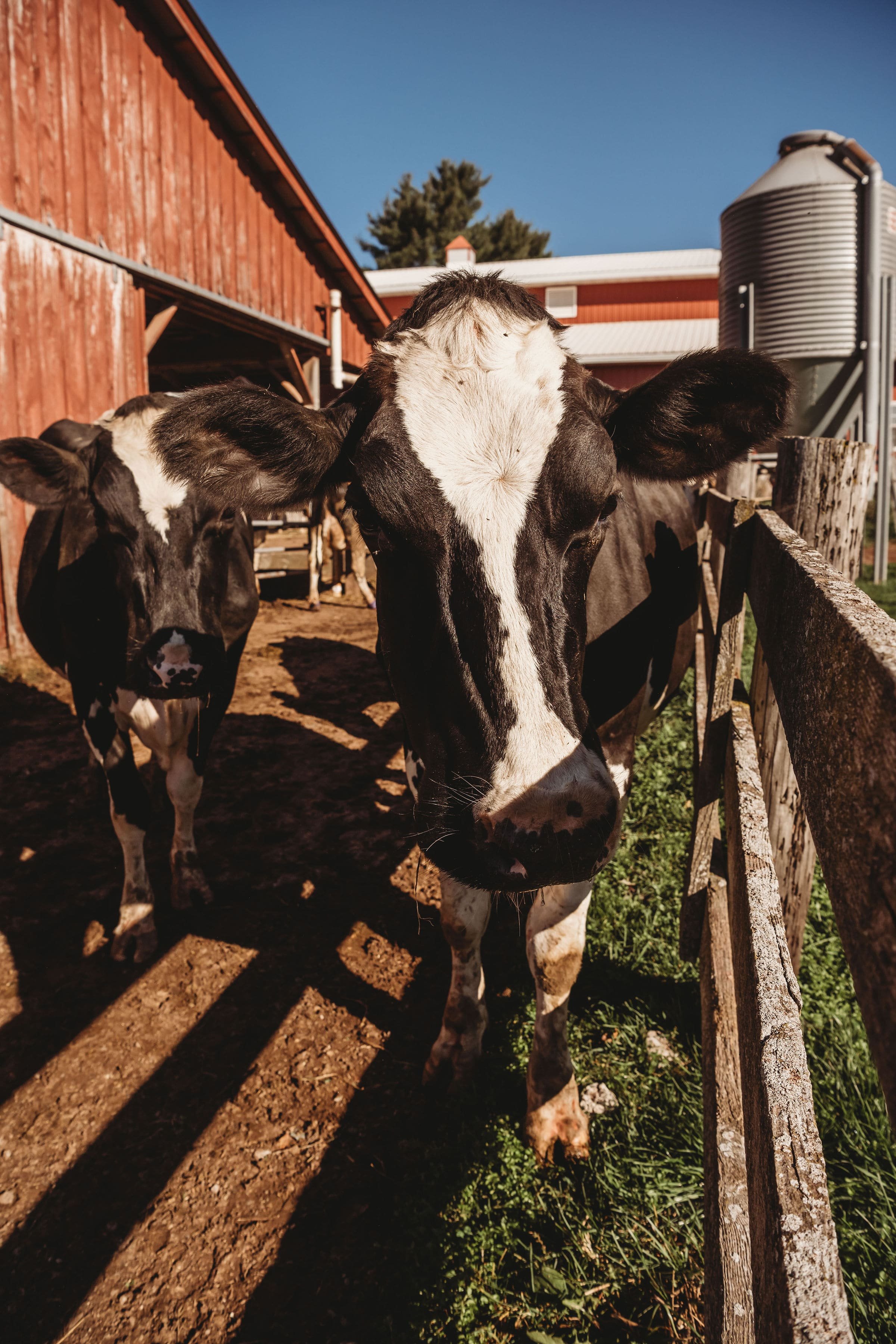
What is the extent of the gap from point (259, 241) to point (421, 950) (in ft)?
31.0

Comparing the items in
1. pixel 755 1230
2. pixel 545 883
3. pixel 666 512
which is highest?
pixel 666 512

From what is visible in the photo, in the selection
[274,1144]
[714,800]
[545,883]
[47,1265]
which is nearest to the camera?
[545,883]

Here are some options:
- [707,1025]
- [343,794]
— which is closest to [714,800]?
[707,1025]

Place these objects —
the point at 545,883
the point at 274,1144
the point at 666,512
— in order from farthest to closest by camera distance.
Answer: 1. the point at 666,512
2. the point at 274,1144
3. the point at 545,883

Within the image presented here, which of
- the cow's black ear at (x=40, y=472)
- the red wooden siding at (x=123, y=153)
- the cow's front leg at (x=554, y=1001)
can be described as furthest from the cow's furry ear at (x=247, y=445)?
the red wooden siding at (x=123, y=153)

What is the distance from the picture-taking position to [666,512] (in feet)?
10.3

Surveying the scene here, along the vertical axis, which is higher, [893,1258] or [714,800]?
[714,800]

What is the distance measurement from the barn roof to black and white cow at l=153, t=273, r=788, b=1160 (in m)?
8.35

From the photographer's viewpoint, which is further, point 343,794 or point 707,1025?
point 343,794

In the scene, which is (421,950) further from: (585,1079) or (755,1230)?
(755,1230)

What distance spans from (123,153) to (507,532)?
8287mm

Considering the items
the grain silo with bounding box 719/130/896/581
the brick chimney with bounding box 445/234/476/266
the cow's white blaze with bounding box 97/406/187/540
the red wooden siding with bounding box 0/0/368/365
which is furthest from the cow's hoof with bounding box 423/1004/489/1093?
the brick chimney with bounding box 445/234/476/266

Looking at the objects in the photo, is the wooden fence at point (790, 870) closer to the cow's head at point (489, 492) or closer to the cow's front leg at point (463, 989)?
the cow's head at point (489, 492)

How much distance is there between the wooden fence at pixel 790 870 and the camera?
69 cm
